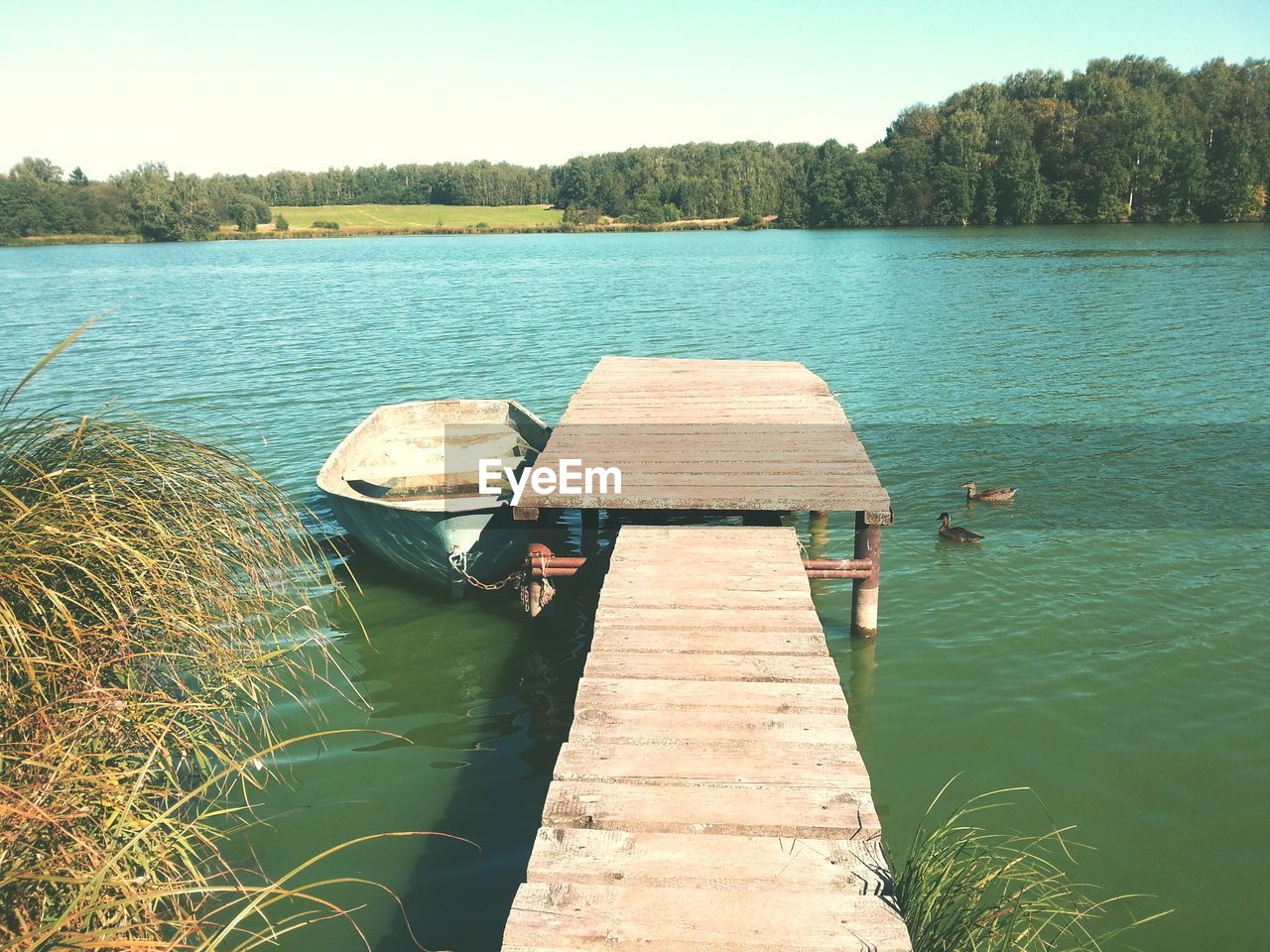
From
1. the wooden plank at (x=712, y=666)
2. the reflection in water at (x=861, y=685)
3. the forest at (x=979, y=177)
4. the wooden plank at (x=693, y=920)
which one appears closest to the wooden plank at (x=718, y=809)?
the wooden plank at (x=693, y=920)

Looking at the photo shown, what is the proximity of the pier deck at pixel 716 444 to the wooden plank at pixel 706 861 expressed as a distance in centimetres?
392

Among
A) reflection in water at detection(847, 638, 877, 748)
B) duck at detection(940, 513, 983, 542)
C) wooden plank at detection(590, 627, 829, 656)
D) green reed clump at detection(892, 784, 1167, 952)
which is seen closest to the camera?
green reed clump at detection(892, 784, 1167, 952)

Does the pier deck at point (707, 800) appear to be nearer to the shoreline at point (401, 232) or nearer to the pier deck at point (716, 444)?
the pier deck at point (716, 444)

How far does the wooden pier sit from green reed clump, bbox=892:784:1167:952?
2.68 metres

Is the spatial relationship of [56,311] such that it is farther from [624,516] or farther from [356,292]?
[624,516]

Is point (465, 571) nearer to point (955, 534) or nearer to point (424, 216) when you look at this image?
point (955, 534)

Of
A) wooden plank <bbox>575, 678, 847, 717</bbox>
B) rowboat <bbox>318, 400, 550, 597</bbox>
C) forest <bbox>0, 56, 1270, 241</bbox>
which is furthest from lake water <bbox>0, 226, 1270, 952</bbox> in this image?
forest <bbox>0, 56, 1270, 241</bbox>

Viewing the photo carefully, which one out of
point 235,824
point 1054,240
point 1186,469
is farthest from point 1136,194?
point 235,824

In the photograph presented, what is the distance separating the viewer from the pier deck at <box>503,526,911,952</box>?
10.9ft

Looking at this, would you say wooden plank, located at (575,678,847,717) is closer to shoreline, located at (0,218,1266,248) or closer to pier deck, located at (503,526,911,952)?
pier deck, located at (503,526,911,952)

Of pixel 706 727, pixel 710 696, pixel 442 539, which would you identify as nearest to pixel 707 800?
pixel 706 727

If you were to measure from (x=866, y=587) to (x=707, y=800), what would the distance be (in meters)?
4.73

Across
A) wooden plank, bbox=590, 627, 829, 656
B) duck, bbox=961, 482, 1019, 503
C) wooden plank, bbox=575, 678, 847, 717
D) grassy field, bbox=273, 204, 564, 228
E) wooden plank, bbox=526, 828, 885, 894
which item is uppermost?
grassy field, bbox=273, 204, 564, 228

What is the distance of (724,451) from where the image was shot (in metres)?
9.00
